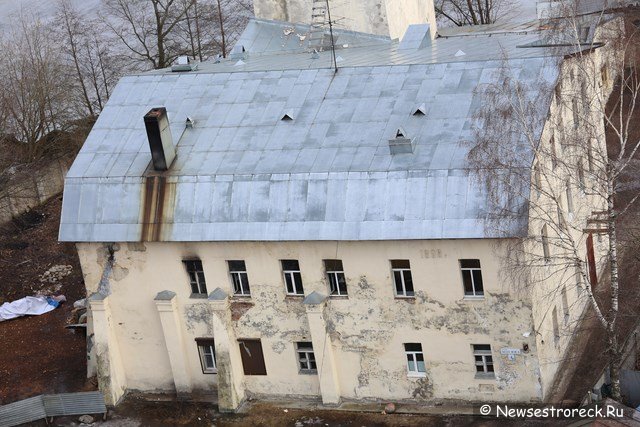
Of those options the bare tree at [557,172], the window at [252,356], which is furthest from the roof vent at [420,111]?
the window at [252,356]

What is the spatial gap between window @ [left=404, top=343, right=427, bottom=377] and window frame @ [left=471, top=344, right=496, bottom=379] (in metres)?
1.68

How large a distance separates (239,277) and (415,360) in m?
6.33

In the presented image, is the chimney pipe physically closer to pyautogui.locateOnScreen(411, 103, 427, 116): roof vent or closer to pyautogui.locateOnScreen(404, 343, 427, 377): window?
pyautogui.locateOnScreen(411, 103, 427, 116): roof vent

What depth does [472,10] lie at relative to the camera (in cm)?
6700

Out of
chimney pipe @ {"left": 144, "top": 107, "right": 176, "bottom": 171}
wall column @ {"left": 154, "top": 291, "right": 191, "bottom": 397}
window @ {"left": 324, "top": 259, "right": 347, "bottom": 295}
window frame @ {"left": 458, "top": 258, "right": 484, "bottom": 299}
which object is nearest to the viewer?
window frame @ {"left": 458, "top": 258, "right": 484, "bottom": 299}

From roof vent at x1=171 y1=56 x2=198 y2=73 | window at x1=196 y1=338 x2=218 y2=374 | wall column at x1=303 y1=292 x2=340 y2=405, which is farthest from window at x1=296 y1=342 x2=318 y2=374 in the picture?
roof vent at x1=171 y1=56 x2=198 y2=73

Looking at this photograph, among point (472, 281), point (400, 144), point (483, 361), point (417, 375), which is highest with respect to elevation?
point (400, 144)

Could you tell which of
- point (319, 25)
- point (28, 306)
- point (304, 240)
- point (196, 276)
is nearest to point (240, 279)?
point (196, 276)

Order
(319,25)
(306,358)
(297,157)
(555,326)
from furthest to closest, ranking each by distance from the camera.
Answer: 1. (319,25)
2. (306,358)
3. (555,326)
4. (297,157)

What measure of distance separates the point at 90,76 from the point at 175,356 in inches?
1293

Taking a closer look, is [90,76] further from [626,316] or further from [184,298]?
[626,316]

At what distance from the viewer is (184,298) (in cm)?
4025

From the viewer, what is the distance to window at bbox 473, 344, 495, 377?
37500 mm

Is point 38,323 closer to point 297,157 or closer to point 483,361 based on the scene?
point 297,157
